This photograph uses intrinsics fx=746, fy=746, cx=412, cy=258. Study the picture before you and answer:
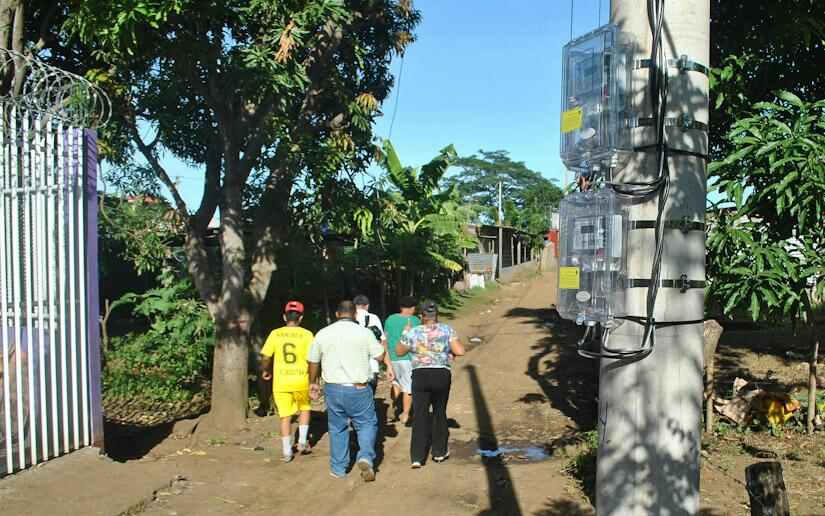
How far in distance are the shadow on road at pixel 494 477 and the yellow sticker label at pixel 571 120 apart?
3965mm

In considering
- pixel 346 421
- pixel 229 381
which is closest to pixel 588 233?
pixel 346 421

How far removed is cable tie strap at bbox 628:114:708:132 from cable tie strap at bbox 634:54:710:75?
0.53ft

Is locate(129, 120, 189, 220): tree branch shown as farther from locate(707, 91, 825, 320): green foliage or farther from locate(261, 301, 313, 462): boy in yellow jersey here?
locate(707, 91, 825, 320): green foliage

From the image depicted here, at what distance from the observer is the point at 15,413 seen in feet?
18.7

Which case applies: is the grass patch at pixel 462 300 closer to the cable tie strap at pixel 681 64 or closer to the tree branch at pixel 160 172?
the tree branch at pixel 160 172

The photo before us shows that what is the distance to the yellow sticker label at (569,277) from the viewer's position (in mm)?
2783

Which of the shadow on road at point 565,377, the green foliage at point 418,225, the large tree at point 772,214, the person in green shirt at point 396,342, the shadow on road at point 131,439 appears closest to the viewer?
the large tree at point 772,214

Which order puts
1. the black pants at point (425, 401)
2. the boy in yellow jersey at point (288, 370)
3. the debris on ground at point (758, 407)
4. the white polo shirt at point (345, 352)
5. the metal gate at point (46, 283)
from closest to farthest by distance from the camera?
the metal gate at point (46, 283) < the white polo shirt at point (345, 352) < the black pants at point (425, 401) < the boy in yellow jersey at point (288, 370) < the debris on ground at point (758, 407)

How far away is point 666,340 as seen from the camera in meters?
2.52

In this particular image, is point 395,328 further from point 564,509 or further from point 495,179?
point 495,179

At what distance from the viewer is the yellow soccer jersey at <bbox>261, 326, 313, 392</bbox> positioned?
755 centimetres

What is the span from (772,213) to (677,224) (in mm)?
5102

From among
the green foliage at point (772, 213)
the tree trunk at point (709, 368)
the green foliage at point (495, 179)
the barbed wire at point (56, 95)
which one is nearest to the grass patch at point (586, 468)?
the tree trunk at point (709, 368)

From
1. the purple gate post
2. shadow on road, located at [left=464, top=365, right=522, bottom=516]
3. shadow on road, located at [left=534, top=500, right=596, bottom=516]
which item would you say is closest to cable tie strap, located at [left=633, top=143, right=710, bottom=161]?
shadow on road, located at [left=534, top=500, right=596, bottom=516]
